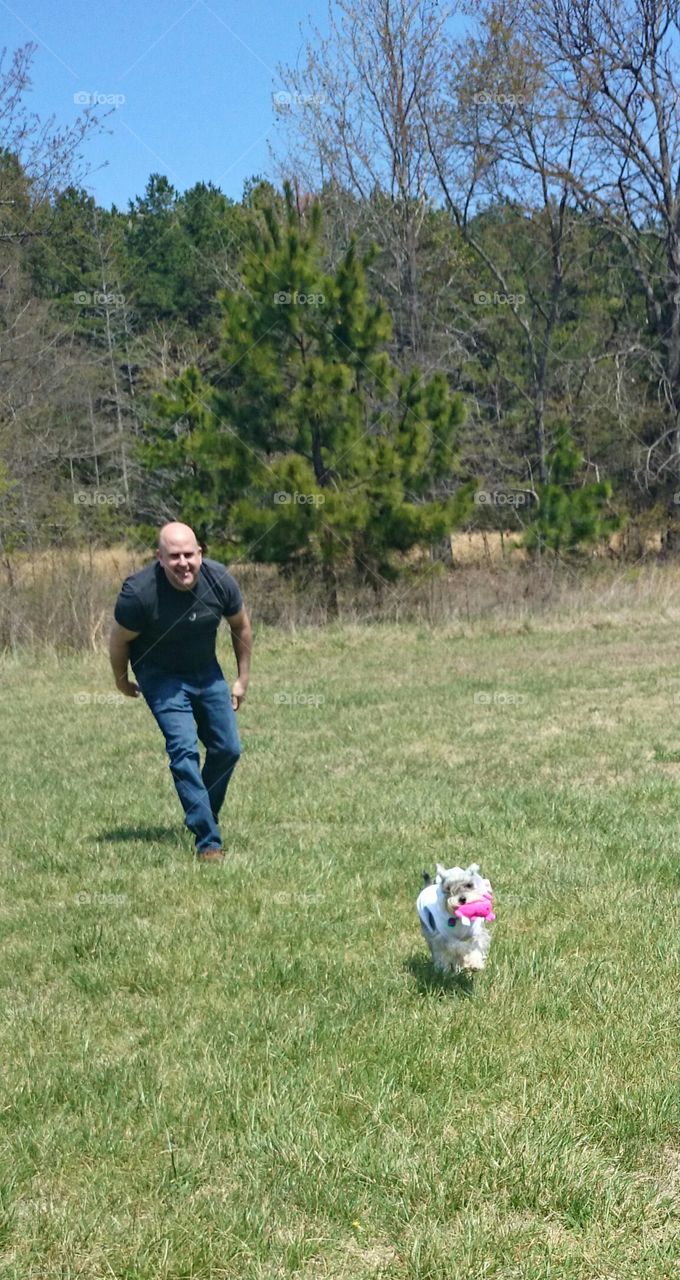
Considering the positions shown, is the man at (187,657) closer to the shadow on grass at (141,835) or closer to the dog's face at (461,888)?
the shadow on grass at (141,835)

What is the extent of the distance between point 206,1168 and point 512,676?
10.9m

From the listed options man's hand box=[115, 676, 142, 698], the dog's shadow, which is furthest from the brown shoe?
the dog's shadow

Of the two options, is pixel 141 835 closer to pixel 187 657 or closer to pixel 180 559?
pixel 187 657

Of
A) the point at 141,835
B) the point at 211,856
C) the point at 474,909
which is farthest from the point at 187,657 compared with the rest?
the point at 474,909

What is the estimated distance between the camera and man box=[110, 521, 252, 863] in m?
6.18

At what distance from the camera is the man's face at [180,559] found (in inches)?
237

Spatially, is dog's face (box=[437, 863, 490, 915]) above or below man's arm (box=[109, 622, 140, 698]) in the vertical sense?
below

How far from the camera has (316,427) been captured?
66.9 feet

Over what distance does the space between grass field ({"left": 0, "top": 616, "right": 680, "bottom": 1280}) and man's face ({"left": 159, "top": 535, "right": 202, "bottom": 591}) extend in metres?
1.64

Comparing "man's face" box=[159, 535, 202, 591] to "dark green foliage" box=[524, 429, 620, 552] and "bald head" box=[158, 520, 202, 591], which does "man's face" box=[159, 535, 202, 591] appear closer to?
"bald head" box=[158, 520, 202, 591]

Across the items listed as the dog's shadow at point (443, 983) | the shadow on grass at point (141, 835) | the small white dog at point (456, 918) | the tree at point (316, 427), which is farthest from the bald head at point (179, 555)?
the tree at point (316, 427)

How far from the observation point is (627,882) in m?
5.77

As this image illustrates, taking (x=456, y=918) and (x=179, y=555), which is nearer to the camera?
(x=456, y=918)

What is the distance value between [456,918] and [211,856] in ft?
8.30
